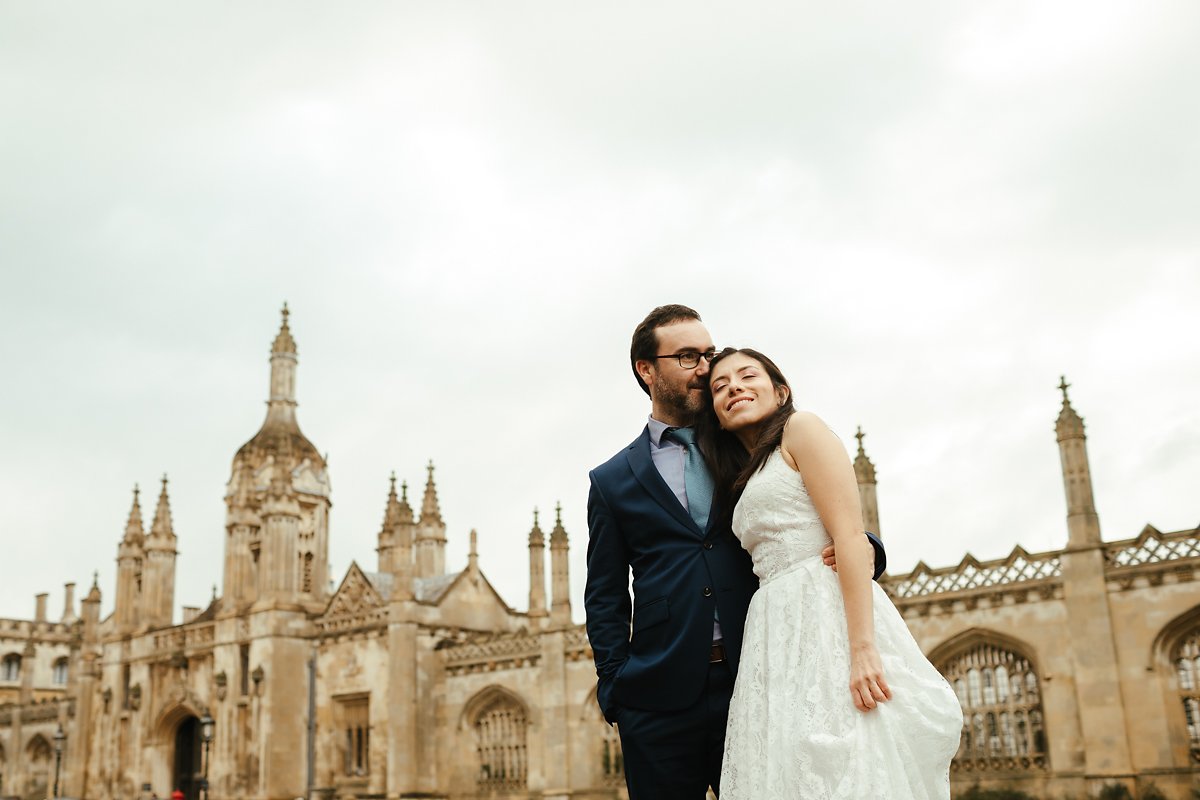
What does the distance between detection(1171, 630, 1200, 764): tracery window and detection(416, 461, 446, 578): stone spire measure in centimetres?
2292

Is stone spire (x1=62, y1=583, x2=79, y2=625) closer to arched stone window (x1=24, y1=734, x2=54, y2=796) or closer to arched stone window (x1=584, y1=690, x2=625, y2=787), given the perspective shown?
arched stone window (x1=24, y1=734, x2=54, y2=796)

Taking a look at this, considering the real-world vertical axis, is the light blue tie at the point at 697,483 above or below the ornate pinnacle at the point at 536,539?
below

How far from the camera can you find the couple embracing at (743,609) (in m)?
3.74

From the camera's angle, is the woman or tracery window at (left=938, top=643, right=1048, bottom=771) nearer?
the woman

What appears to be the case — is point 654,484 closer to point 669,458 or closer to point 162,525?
point 669,458

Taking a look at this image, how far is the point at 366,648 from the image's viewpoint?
31.9m

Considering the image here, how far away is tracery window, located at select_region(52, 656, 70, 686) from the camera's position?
6325 centimetres

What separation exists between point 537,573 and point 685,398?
24.9 meters

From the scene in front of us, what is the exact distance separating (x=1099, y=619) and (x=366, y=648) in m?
19.0

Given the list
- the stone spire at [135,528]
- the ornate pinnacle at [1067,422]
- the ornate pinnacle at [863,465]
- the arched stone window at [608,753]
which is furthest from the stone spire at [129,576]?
the ornate pinnacle at [1067,422]

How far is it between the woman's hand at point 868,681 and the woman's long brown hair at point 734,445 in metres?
0.79

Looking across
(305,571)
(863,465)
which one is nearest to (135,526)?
(305,571)

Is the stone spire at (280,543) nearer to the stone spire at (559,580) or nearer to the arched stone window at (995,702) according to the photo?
the stone spire at (559,580)

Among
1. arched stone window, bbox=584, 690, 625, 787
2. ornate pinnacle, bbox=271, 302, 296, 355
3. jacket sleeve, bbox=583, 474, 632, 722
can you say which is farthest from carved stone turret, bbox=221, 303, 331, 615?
jacket sleeve, bbox=583, 474, 632, 722
